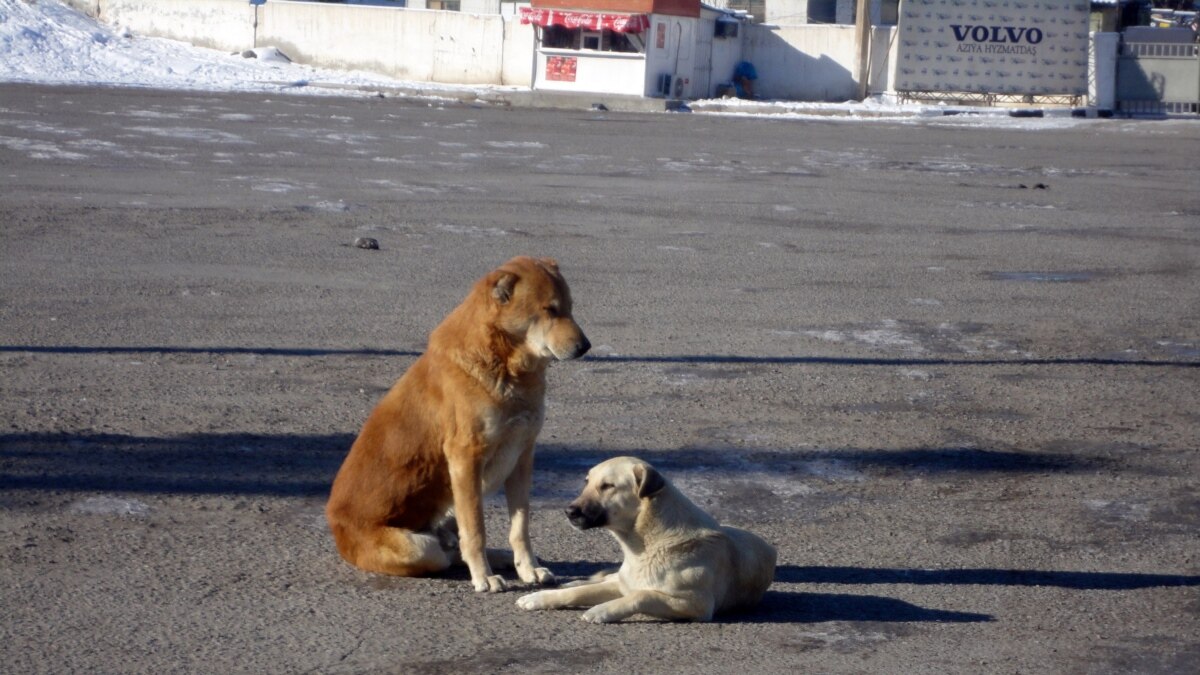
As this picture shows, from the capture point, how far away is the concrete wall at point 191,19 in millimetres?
53125

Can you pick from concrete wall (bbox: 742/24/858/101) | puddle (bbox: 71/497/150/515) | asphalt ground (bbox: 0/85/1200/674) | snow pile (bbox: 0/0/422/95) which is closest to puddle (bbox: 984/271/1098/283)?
asphalt ground (bbox: 0/85/1200/674)

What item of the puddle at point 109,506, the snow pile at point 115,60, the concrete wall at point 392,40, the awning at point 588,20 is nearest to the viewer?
the puddle at point 109,506

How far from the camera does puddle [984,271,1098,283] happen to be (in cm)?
1400

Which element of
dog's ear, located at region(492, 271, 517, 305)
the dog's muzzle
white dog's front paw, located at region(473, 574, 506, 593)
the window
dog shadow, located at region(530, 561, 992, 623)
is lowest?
dog shadow, located at region(530, 561, 992, 623)

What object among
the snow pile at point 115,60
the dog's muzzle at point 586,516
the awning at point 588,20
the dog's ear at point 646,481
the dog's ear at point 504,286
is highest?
the awning at point 588,20

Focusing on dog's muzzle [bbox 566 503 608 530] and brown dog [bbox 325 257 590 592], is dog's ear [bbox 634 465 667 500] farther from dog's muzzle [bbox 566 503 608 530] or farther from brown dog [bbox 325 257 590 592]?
brown dog [bbox 325 257 590 592]

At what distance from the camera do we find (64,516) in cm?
625

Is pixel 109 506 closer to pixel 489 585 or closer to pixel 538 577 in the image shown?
pixel 489 585

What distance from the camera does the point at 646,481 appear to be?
5.14 metres

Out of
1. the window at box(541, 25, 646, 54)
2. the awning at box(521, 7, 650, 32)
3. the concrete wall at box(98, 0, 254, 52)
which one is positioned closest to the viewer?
the awning at box(521, 7, 650, 32)

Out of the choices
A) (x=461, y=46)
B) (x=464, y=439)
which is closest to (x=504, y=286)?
(x=464, y=439)

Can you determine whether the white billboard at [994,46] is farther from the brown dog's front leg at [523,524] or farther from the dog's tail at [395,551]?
the dog's tail at [395,551]

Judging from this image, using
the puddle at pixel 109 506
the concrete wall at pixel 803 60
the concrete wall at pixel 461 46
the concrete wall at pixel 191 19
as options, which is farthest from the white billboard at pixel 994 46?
the puddle at pixel 109 506

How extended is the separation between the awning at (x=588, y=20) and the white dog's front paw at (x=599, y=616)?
134 ft
